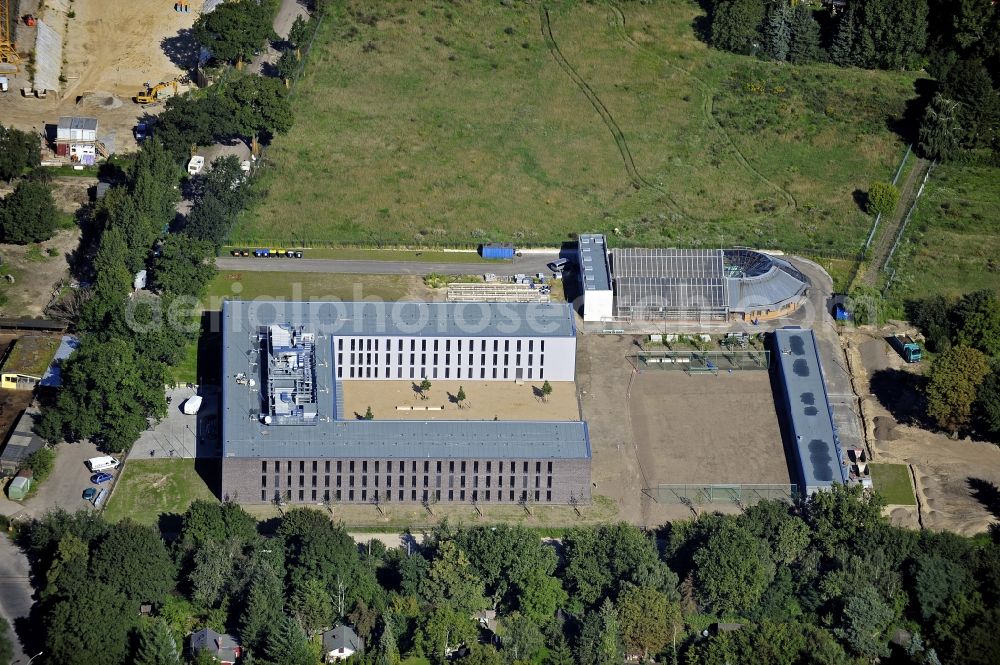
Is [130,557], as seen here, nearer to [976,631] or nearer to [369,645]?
[369,645]

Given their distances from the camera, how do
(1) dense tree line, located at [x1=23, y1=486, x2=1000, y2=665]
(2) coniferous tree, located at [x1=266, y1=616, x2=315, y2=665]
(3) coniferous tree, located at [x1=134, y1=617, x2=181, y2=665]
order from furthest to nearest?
(1) dense tree line, located at [x1=23, y1=486, x2=1000, y2=665]
(2) coniferous tree, located at [x1=266, y1=616, x2=315, y2=665]
(3) coniferous tree, located at [x1=134, y1=617, x2=181, y2=665]

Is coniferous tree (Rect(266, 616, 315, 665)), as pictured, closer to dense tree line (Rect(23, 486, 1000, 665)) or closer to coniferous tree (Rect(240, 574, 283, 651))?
dense tree line (Rect(23, 486, 1000, 665))

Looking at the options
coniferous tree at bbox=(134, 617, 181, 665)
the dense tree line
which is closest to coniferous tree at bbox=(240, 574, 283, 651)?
the dense tree line

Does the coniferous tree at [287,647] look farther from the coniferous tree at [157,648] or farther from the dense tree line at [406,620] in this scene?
the coniferous tree at [157,648]

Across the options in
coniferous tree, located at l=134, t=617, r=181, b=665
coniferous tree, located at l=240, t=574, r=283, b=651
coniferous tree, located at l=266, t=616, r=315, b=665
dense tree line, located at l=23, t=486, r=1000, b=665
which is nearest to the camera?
coniferous tree, located at l=134, t=617, r=181, b=665

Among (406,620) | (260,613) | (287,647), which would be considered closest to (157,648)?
(260,613)

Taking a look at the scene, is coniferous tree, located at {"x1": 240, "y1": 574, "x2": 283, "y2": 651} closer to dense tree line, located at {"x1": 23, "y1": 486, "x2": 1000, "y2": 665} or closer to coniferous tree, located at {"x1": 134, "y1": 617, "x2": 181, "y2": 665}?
dense tree line, located at {"x1": 23, "y1": 486, "x2": 1000, "y2": 665}

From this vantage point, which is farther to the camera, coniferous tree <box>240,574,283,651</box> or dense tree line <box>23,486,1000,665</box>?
coniferous tree <box>240,574,283,651</box>

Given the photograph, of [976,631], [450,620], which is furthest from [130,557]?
[976,631]
